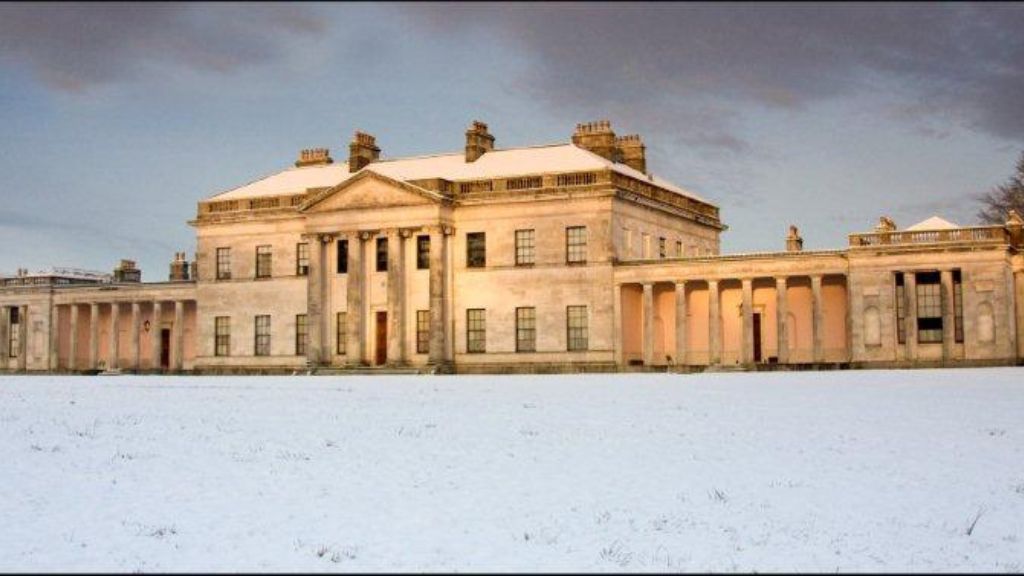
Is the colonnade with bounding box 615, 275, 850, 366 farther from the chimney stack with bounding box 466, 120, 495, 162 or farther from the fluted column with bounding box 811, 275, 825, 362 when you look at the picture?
the chimney stack with bounding box 466, 120, 495, 162

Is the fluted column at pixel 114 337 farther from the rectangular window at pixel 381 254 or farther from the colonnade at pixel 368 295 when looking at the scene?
the rectangular window at pixel 381 254

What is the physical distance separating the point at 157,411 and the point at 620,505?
46.1 feet

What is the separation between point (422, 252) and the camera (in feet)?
189

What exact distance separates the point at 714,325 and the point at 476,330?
11.7 m

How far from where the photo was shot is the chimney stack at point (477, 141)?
202ft

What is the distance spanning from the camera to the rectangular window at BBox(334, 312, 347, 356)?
195 feet

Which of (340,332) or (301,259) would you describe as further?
(301,259)

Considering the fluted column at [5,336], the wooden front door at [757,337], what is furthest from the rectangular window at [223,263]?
the wooden front door at [757,337]

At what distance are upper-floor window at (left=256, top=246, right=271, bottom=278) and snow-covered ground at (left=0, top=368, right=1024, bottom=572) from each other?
36.8 metres

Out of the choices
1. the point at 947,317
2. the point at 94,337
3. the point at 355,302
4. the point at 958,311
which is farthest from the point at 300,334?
the point at 958,311

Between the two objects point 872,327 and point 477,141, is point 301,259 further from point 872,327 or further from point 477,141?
point 872,327

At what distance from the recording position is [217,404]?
94.6ft

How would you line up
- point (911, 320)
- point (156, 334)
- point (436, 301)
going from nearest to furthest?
point (911, 320) → point (436, 301) → point (156, 334)

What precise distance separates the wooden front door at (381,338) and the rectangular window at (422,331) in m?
1.81
